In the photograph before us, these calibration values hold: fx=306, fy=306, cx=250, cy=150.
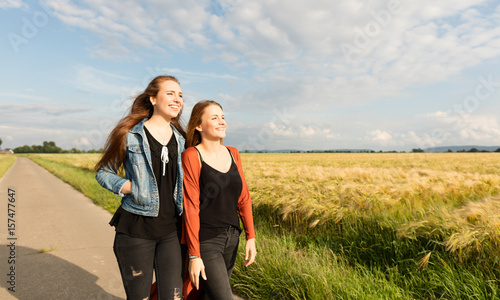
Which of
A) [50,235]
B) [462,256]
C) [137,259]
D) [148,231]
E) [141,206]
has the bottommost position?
[50,235]

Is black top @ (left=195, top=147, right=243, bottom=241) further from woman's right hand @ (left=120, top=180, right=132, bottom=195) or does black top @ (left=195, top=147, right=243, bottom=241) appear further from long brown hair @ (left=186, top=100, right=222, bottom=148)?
woman's right hand @ (left=120, top=180, right=132, bottom=195)

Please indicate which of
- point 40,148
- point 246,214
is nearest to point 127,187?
point 246,214

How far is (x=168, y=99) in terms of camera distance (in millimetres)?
2275

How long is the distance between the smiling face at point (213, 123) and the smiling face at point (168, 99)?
0.73 ft

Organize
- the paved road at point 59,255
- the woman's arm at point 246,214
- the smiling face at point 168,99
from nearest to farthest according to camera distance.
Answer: the smiling face at point 168,99 < the woman's arm at point 246,214 < the paved road at point 59,255

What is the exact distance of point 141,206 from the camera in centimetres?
216

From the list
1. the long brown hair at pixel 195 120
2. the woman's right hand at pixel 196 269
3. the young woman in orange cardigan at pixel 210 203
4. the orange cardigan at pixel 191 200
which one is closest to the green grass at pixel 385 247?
the young woman in orange cardigan at pixel 210 203

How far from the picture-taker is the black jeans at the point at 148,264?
2.13 meters

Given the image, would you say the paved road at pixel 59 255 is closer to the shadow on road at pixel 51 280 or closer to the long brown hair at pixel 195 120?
the shadow on road at pixel 51 280

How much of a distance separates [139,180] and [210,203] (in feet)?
1.73

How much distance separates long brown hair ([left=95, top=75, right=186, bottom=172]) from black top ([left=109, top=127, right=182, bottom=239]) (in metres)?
0.16

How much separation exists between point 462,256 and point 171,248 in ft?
9.99

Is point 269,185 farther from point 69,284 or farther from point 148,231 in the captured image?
point 148,231

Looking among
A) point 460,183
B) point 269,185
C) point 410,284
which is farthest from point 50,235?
point 460,183
